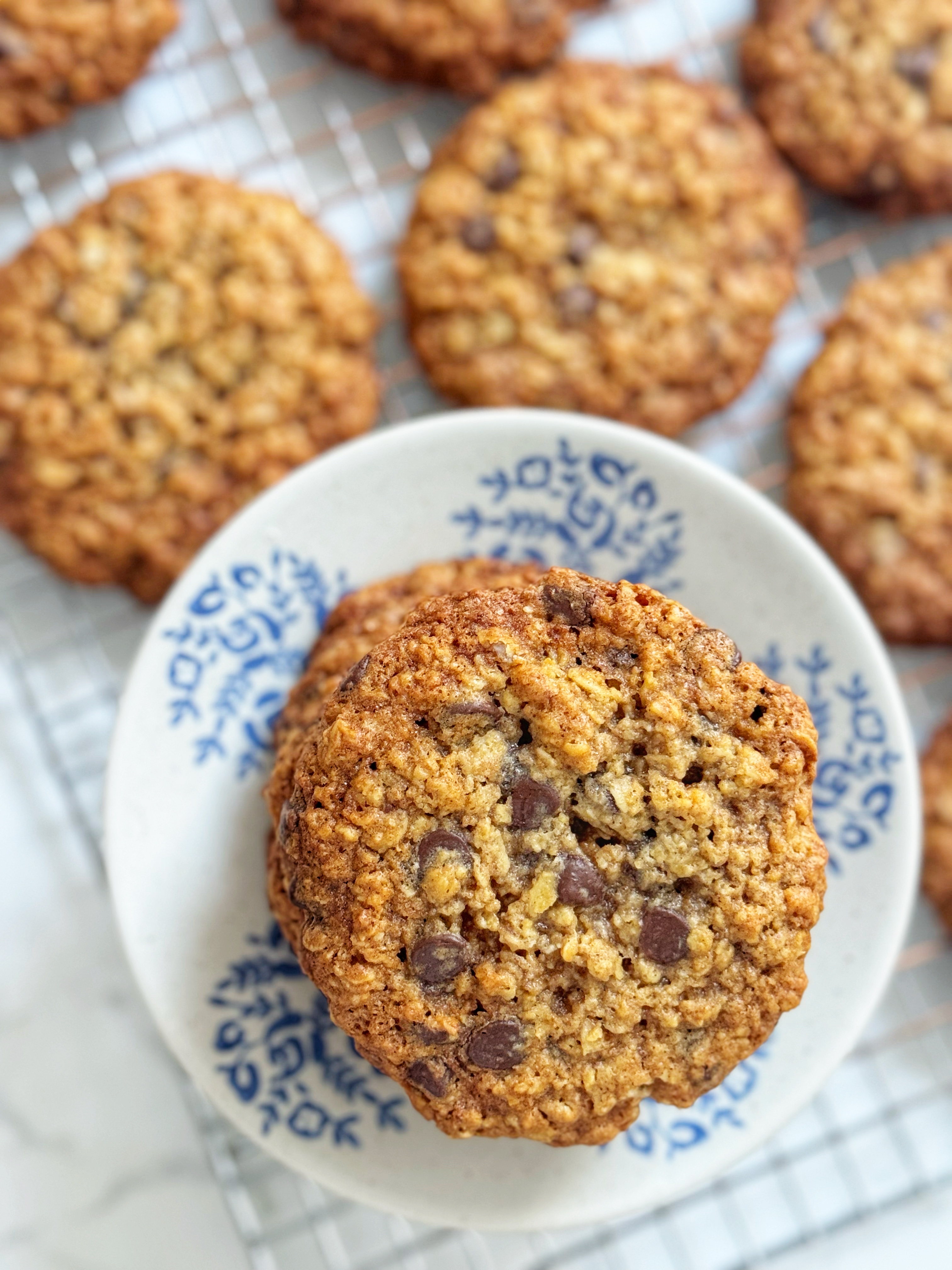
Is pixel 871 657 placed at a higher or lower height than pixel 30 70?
lower

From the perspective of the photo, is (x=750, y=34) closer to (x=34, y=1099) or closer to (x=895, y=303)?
(x=895, y=303)

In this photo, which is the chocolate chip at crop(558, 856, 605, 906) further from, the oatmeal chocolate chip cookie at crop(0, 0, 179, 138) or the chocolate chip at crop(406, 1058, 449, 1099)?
the oatmeal chocolate chip cookie at crop(0, 0, 179, 138)

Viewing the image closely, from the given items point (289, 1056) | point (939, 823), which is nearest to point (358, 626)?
point (289, 1056)

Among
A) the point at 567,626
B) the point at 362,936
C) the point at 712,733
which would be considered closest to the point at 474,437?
the point at 567,626

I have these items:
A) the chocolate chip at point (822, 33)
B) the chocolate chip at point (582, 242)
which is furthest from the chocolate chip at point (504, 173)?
the chocolate chip at point (822, 33)

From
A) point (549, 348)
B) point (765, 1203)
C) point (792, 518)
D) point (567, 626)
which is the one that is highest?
point (567, 626)

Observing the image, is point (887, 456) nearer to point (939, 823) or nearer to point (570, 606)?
point (939, 823)

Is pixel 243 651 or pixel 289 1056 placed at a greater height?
pixel 243 651
